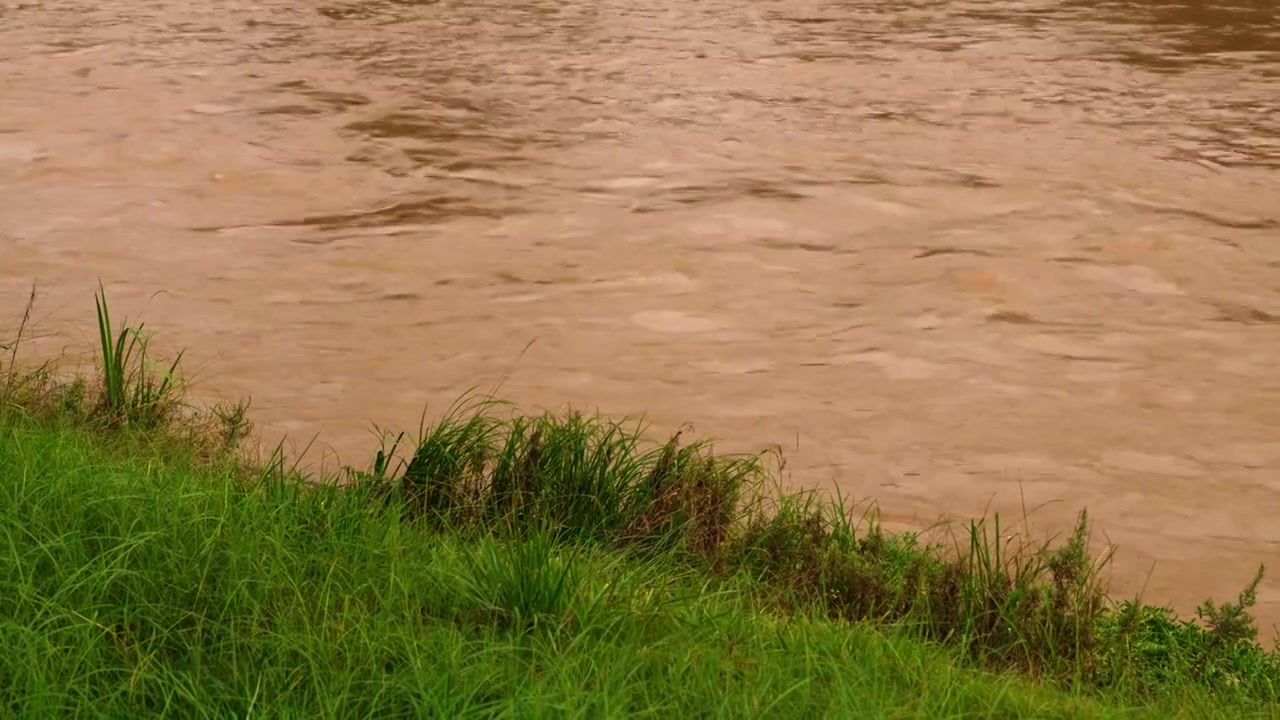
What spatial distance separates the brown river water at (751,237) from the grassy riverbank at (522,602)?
0.89 m

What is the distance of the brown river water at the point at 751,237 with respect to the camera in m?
5.47

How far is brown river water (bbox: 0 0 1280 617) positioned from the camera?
17.9 feet

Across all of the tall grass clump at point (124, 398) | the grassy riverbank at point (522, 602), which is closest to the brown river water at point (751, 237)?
the tall grass clump at point (124, 398)

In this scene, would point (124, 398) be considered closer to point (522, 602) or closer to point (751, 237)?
point (522, 602)

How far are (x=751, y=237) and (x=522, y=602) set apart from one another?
453 centimetres

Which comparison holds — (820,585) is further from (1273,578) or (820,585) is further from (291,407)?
(291,407)

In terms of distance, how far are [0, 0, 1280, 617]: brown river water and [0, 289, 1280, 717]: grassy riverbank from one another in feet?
2.91

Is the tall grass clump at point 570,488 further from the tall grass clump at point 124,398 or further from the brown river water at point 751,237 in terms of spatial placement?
the brown river water at point 751,237

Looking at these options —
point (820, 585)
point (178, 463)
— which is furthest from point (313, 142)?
point (820, 585)

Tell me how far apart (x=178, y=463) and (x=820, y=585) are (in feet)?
6.05

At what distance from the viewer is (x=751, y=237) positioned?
24.6ft

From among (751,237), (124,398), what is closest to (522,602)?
(124,398)

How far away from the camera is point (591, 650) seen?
3041 mm

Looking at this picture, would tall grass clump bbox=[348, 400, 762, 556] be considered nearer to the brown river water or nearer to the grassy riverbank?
the grassy riverbank
